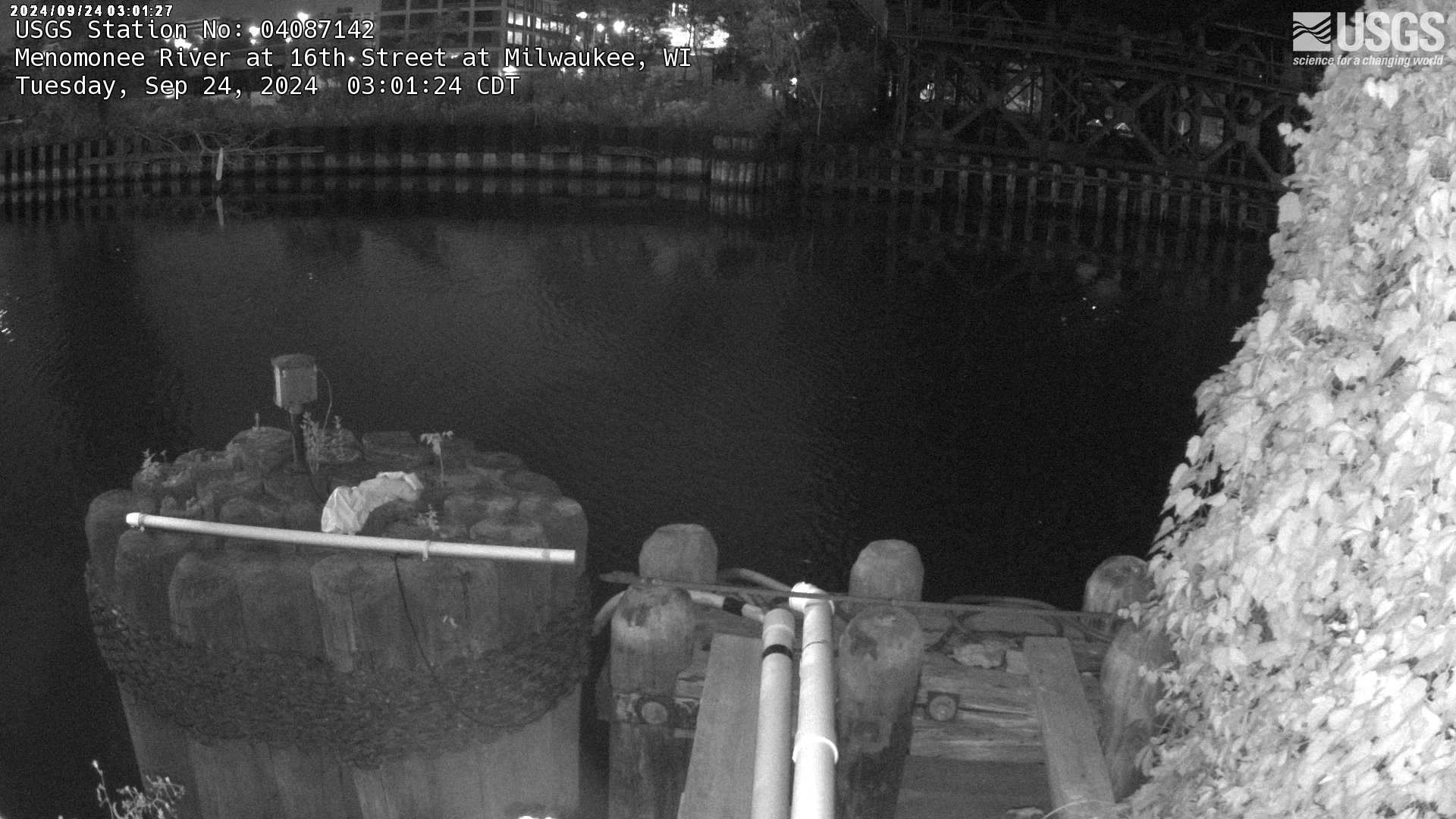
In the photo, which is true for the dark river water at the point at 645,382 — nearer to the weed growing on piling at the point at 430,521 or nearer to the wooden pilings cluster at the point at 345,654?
the wooden pilings cluster at the point at 345,654

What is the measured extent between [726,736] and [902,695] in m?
0.50

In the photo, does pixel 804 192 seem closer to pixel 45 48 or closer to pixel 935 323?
pixel 935 323

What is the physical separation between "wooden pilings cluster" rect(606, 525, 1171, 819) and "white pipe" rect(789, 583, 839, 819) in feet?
0.35

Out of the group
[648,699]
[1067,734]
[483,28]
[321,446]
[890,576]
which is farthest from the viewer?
[483,28]

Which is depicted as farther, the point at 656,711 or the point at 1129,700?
the point at 656,711

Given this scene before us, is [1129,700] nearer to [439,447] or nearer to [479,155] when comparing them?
[439,447]

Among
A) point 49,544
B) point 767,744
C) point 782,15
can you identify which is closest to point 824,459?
point 49,544

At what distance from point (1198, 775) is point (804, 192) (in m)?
28.2

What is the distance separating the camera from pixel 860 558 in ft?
13.9

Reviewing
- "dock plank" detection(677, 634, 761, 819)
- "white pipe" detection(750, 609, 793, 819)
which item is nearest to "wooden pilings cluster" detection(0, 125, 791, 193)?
"dock plank" detection(677, 634, 761, 819)

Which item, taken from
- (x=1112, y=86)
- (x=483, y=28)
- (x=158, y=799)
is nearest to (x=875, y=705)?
(x=158, y=799)

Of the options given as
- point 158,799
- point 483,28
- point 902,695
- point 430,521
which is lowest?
point 158,799

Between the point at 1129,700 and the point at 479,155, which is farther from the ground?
the point at 479,155

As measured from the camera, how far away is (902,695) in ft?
11.7
